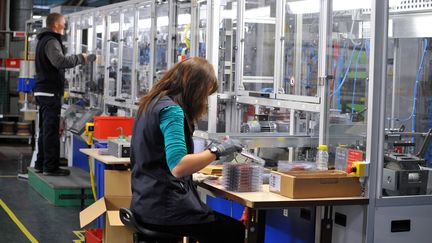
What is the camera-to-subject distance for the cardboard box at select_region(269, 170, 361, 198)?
3488 millimetres

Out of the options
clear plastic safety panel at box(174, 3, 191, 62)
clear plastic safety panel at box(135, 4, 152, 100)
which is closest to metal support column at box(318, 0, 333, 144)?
clear plastic safety panel at box(174, 3, 191, 62)

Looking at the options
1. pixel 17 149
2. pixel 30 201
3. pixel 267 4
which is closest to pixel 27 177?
pixel 30 201

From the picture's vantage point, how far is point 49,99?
7.39 m

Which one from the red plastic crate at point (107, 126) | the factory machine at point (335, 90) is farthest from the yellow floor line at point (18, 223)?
the factory machine at point (335, 90)

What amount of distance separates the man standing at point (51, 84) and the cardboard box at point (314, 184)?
4.20 m

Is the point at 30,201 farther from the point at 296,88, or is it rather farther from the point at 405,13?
the point at 405,13

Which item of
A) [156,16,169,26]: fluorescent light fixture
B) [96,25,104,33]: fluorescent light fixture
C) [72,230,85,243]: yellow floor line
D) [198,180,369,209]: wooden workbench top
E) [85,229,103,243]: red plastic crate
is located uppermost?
[96,25,104,33]: fluorescent light fixture

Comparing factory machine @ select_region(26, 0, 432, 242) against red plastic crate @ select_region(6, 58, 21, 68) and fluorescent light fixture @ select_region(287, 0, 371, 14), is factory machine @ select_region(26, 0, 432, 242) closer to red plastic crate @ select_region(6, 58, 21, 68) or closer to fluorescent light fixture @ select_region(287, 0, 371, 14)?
fluorescent light fixture @ select_region(287, 0, 371, 14)

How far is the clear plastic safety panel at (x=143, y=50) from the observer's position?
7203mm

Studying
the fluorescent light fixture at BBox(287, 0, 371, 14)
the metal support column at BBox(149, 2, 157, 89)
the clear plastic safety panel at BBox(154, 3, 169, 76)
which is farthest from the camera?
the metal support column at BBox(149, 2, 157, 89)

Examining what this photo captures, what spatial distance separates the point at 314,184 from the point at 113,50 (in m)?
5.22

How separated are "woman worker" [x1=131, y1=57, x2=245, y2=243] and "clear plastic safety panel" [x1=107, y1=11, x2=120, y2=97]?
4853 millimetres

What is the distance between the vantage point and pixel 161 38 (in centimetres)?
686

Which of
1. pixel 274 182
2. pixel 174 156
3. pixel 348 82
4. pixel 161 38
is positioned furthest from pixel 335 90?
A: pixel 161 38
